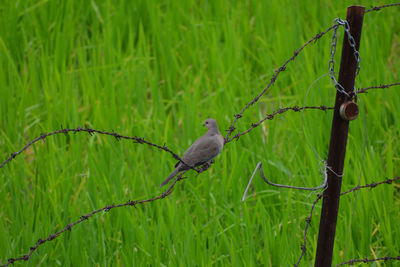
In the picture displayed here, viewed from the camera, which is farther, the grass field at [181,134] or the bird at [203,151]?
the grass field at [181,134]

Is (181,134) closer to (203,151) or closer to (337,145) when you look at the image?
(203,151)

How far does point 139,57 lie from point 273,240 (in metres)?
2.66

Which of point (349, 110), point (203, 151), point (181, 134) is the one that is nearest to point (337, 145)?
point (349, 110)

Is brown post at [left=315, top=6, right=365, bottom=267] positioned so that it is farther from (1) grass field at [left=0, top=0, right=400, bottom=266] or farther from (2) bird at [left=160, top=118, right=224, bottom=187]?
(2) bird at [left=160, top=118, right=224, bottom=187]

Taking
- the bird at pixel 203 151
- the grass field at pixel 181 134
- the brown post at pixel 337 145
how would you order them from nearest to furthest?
1. the brown post at pixel 337 145
2. the bird at pixel 203 151
3. the grass field at pixel 181 134

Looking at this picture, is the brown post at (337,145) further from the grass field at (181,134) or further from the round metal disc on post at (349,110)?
the grass field at (181,134)

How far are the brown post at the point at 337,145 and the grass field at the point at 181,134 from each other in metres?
0.26

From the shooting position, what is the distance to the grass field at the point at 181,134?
129 inches

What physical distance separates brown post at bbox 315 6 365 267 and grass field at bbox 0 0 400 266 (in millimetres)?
261

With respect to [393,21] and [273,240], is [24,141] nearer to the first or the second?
[273,240]

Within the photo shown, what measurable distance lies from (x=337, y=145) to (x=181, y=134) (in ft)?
8.40

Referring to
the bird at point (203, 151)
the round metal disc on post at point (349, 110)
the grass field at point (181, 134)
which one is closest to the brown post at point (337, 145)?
the round metal disc on post at point (349, 110)

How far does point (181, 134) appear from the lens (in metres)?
4.58

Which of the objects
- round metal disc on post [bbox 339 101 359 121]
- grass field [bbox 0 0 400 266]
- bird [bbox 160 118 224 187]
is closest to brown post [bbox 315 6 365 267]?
round metal disc on post [bbox 339 101 359 121]
